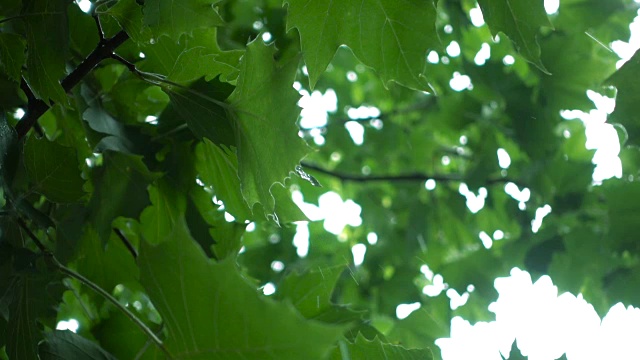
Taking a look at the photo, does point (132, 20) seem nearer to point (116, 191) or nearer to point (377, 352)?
point (116, 191)

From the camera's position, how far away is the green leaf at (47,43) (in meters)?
0.48

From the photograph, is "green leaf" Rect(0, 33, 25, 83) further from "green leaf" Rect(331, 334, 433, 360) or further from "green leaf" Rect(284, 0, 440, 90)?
"green leaf" Rect(331, 334, 433, 360)

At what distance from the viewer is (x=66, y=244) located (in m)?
0.60

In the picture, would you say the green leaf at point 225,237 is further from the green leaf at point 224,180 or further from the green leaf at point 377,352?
the green leaf at point 377,352

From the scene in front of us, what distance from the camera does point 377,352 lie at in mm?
494

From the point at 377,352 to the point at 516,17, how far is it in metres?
0.26

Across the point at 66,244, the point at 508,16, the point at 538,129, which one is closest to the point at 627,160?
the point at 538,129

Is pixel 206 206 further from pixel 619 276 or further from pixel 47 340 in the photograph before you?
pixel 619 276

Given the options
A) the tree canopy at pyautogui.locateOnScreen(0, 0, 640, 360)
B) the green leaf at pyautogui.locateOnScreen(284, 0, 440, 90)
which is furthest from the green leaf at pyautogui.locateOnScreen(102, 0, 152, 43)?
the green leaf at pyautogui.locateOnScreen(284, 0, 440, 90)

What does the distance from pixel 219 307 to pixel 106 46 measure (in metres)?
0.25

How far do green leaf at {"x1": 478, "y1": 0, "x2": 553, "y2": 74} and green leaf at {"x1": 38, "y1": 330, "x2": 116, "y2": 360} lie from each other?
358 millimetres

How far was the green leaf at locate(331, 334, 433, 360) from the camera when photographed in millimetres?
488

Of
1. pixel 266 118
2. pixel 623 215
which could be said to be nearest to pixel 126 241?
pixel 266 118

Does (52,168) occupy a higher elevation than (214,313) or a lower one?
higher
